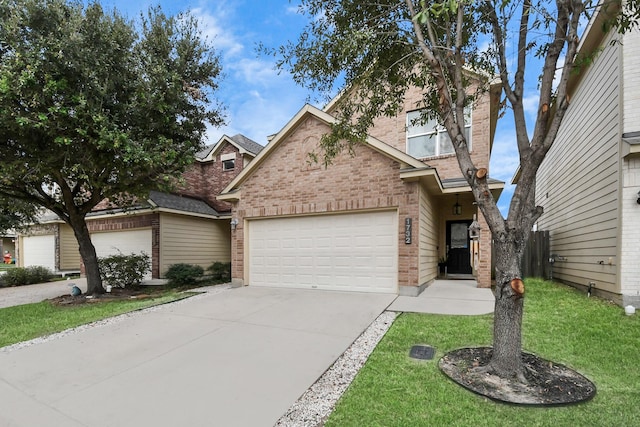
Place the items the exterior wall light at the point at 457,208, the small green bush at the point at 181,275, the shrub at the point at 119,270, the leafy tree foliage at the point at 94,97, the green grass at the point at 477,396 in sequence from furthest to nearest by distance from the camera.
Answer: the exterior wall light at the point at 457,208, the small green bush at the point at 181,275, the shrub at the point at 119,270, the leafy tree foliage at the point at 94,97, the green grass at the point at 477,396

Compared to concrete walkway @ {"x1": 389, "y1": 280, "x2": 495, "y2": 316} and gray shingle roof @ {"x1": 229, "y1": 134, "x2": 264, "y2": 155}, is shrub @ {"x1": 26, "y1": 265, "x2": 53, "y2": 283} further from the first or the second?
concrete walkway @ {"x1": 389, "y1": 280, "x2": 495, "y2": 316}

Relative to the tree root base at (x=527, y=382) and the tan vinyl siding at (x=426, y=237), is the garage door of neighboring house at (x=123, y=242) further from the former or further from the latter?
the tree root base at (x=527, y=382)

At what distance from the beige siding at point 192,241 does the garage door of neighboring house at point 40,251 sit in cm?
884

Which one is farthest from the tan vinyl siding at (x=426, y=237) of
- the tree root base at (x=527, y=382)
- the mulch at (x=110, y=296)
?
the mulch at (x=110, y=296)

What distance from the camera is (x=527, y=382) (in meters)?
3.53

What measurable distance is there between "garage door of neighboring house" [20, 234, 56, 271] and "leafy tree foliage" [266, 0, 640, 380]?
18.5 metres

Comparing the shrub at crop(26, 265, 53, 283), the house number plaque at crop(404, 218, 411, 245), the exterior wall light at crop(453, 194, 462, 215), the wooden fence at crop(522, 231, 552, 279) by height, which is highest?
the exterior wall light at crop(453, 194, 462, 215)

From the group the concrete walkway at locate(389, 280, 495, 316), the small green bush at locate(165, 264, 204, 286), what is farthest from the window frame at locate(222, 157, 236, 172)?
the concrete walkway at locate(389, 280, 495, 316)

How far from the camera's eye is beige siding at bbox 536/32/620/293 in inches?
283

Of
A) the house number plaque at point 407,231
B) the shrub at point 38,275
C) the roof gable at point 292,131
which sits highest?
the roof gable at point 292,131

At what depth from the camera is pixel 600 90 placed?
806 cm

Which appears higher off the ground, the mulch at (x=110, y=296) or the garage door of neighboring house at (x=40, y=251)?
the garage door of neighboring house at (x=40, y=251)

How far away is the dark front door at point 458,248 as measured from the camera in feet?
40.4

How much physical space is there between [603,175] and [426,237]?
442 cm
